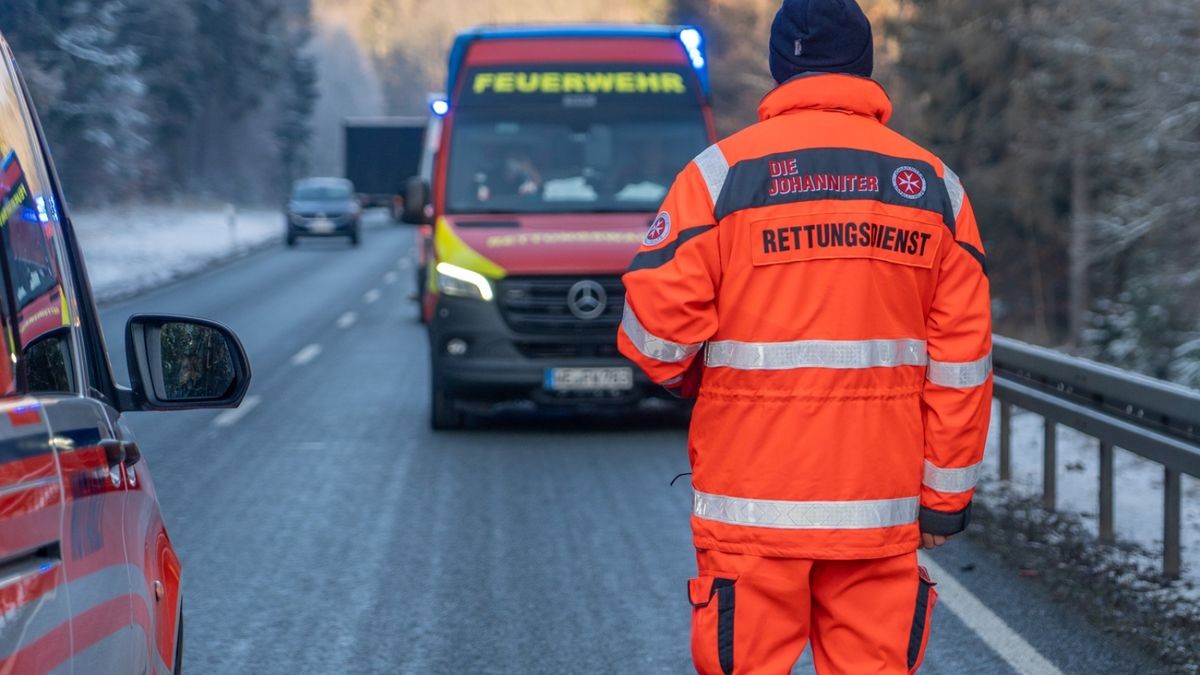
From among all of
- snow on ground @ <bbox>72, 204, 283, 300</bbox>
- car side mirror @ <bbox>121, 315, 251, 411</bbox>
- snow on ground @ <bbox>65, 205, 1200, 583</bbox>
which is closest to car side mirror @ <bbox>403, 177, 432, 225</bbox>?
snow on ground @ <bbox>65, 205, 1200, 583</bbox>

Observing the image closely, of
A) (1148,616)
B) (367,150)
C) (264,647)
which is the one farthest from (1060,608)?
(367,150)

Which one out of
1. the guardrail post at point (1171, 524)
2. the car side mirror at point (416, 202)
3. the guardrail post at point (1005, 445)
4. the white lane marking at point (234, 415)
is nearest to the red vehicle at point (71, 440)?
the guardrail post at point (1171, 524)

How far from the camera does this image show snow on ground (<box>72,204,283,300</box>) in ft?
103

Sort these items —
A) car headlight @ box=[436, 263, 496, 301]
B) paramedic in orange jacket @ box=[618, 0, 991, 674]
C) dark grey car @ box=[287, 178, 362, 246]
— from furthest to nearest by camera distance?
1. dark grey car @ box=[287, 178, 362, 246]
2. car headlight @ box=[436, 263, 496, 301]
3. paramedic in orange jacket @ box=[618, 0, 991, 674]

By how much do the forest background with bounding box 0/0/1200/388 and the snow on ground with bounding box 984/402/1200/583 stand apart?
17.5 ft

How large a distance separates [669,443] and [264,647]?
210 inches

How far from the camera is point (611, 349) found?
1105cm

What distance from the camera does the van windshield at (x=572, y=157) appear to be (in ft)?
38.9

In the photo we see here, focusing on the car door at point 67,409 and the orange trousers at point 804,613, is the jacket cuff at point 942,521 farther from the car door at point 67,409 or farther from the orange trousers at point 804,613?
the car door at point 67,409

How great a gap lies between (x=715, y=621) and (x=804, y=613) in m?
0.19

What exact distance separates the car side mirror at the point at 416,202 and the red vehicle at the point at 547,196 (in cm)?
1

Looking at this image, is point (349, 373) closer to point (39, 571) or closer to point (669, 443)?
point (669, 443)

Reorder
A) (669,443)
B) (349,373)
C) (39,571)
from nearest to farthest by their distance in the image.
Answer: (39,571) < (669,443) < (349,373)

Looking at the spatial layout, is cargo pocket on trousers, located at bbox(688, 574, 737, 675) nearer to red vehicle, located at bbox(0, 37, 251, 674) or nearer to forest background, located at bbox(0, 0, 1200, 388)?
red vehicle, located at bbox(0, 37, 251, 674)
